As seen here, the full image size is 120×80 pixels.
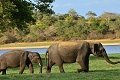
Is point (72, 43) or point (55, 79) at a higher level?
point (72, 43)

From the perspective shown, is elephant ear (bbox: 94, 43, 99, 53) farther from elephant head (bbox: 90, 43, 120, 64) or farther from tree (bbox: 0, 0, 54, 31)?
tree (bbox: 0, 0, 54, 31)

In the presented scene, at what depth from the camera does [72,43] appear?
42.9ft

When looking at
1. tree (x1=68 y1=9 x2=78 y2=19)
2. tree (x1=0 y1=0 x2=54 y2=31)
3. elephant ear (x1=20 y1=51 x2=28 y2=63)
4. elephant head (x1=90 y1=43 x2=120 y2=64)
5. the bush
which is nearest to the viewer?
elephant head (x1=90 y1=43 x2=120 y2=64)

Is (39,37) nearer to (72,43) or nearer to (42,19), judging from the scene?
(42,19)

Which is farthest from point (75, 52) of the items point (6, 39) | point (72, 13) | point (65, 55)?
point (72, 13)

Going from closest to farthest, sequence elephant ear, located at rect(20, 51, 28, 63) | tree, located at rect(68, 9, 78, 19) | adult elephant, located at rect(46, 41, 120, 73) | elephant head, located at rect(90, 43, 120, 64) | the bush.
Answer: adult elephant, located at rect(46, 41, 120, 73) < elephant head, located at rect(90, 43, 120, 64) < elephant ear, located at rect(20, 51, 28, 63) < the bush < tree, located at rect(68, 9, 78, 19)

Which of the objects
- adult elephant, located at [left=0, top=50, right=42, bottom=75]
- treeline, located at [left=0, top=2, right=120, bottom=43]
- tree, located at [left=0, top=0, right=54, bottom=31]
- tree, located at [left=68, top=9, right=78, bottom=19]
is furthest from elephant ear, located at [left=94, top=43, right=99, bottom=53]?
tree, located at [left=68, top=9, right=78, bottom=19]

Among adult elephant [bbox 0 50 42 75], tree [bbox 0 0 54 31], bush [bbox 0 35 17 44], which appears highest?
tree [bbox 0 0 54 31]

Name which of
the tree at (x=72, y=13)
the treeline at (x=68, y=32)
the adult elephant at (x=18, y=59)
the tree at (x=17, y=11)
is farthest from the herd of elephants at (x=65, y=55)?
the tree at (x=72, y=13)

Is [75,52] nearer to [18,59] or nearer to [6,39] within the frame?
[18,59]

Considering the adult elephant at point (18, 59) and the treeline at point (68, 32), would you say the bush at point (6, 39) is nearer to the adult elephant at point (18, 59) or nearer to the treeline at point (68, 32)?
the treeline at point (68, 32)

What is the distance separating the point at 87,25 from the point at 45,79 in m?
48.4

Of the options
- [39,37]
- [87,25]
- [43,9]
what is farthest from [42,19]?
[43,9]

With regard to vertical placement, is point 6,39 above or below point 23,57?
below
